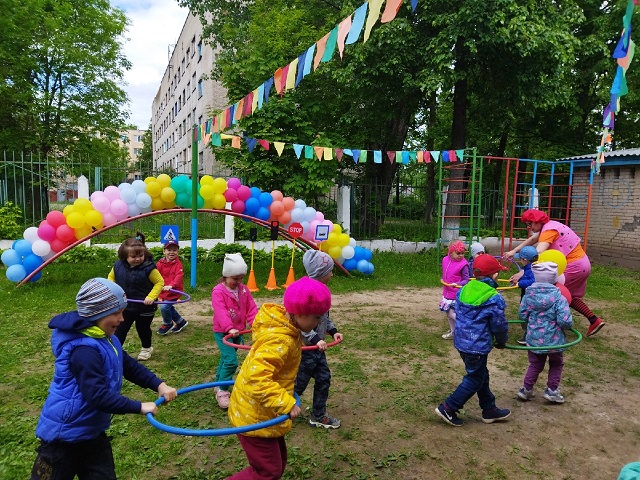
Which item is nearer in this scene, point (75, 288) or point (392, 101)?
point (75, 288)

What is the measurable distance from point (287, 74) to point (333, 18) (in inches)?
441

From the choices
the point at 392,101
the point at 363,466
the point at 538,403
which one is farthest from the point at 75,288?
the point at 392,101

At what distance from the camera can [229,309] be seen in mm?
4203

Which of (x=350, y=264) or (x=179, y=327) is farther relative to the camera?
(x=350, y=264)

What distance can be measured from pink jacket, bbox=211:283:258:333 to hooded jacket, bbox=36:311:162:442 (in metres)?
1.83

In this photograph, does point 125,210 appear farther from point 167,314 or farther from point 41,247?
point 167,314

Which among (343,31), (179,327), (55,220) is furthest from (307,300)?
(55,220)

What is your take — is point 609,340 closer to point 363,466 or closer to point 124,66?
point 363,466

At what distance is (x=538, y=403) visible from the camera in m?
4.58

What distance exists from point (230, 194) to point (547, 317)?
698cm

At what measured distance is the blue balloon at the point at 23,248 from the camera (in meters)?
8.88

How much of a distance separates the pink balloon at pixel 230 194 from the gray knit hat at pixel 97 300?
7.55 metres

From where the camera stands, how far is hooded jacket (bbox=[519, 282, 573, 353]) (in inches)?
170

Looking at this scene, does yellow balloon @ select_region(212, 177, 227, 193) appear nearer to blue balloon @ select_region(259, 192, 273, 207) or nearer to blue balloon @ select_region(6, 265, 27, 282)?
blue balloon @ select_region(259, 192, 273, 207)
